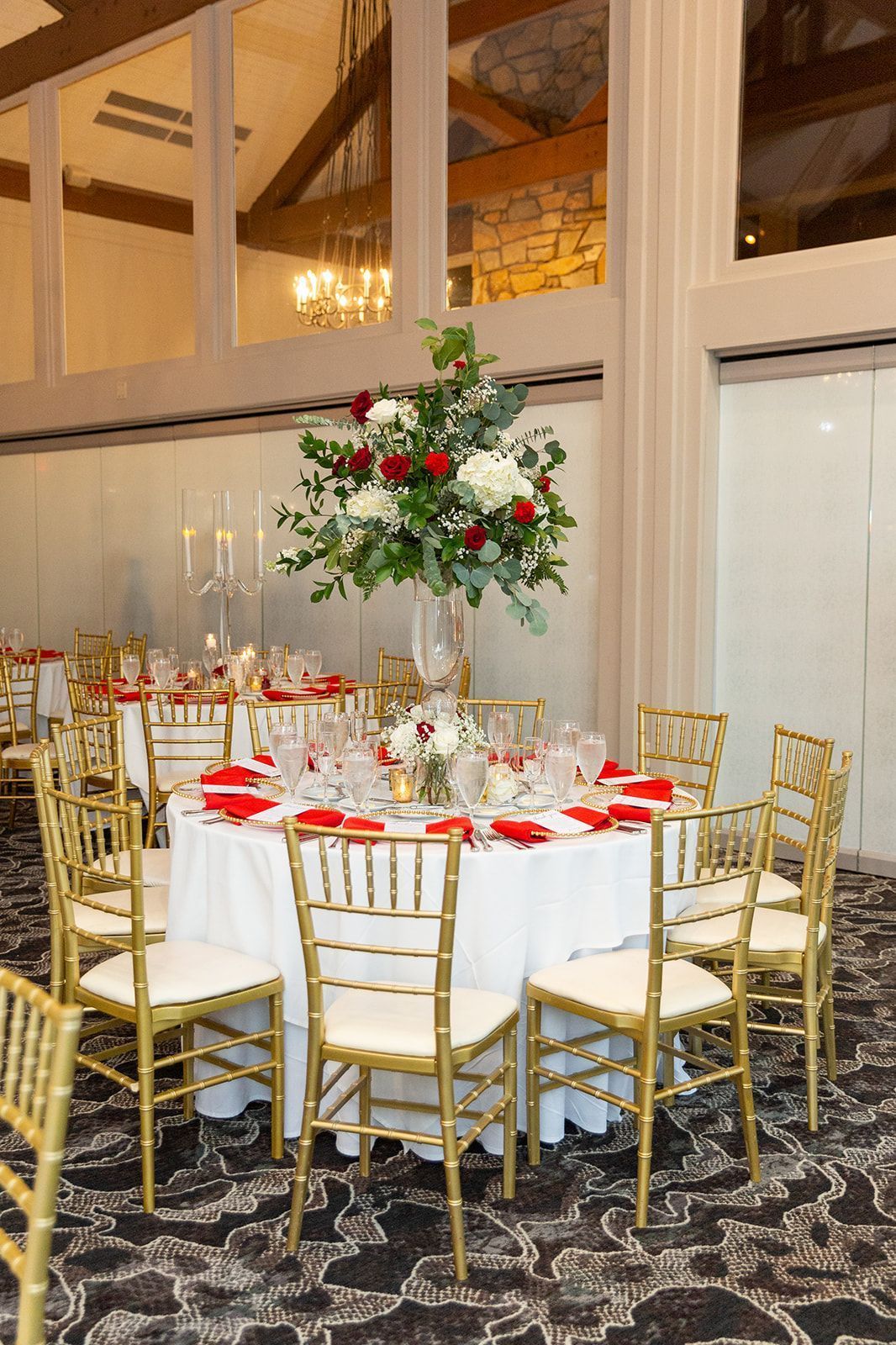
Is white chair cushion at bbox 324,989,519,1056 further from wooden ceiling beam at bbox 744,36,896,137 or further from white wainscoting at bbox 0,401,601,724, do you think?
wooden ceiling beam at bbox 744,36,896,137

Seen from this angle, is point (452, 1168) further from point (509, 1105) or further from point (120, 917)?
point (120, 917)

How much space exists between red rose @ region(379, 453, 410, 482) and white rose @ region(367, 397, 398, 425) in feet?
0.68

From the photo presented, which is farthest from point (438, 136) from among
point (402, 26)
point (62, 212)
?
point (62, 212)

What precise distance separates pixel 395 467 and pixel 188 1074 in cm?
187

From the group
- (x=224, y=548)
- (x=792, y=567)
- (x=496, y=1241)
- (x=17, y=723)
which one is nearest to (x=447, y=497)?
(x=496, y=1241)

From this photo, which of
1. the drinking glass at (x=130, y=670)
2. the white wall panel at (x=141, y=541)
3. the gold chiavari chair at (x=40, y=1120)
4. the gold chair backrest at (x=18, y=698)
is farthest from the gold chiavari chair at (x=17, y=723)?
the gold chiavari chair at (x=40, y=1120)

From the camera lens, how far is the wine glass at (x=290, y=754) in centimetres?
353

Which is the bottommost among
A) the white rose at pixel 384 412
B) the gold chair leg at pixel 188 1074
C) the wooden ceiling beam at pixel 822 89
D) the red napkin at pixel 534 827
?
the gold chair leg at pixel 188 1074

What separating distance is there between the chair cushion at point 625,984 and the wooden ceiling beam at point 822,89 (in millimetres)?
5190

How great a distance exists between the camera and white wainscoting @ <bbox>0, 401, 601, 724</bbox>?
769 cm

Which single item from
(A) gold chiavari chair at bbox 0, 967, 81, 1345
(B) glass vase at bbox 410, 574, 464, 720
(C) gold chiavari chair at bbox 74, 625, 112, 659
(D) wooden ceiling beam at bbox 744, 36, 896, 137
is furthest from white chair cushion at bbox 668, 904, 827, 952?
(C) gold chiavari chair at bbox 74, 625, 112, 659

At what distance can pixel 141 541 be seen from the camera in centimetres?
1072

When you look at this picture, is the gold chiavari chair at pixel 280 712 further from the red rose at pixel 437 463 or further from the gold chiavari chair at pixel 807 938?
the gold chiavari chair at pixel 807 938

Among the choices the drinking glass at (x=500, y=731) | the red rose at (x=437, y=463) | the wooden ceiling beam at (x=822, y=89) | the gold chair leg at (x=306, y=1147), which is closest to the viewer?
the gold chair leg at (x=306, y=1147)
